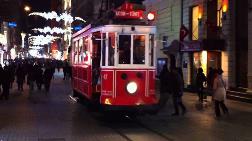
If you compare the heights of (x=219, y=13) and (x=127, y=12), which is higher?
(x=219, y=13)

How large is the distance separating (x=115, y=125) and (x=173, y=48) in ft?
62.4

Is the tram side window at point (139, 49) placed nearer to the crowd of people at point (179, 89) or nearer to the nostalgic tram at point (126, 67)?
the nostalgic tram at point (126, 67)

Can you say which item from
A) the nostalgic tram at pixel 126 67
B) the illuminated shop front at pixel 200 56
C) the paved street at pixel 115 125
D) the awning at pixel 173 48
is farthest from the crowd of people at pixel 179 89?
the awning at pixel 173 48

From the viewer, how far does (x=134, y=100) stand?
51.3 ft

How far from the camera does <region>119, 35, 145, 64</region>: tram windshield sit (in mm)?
15586

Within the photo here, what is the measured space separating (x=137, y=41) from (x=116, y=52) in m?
0.74

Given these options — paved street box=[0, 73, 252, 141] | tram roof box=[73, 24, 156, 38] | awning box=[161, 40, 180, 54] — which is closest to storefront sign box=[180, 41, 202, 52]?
awning box=[161, 40, 180, 54]

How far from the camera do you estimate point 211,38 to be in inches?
1113

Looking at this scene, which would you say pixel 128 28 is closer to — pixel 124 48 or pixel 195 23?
pixel 124 48

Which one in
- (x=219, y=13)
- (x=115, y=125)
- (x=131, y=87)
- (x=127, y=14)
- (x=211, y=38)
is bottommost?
(x=115, y=125)

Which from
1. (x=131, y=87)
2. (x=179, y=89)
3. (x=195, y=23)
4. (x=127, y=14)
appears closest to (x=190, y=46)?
(x=195, y=23)

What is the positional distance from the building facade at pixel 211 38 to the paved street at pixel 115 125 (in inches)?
173

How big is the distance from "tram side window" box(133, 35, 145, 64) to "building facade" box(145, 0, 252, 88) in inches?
231

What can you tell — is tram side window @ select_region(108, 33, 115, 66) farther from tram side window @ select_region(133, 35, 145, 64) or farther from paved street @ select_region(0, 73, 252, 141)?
paved street @ select_region(0, 73, 252, 141)
